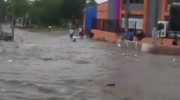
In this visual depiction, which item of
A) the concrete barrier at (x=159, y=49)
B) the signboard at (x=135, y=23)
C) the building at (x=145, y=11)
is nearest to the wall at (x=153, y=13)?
the building at (x=145, y=11)

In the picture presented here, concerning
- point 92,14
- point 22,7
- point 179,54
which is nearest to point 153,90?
point 179,54

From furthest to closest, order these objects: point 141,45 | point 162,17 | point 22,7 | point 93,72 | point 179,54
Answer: point 22,7, point 162,17, point 141,45, point 179,54, point 93,72

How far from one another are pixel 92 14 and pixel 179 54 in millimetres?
41194

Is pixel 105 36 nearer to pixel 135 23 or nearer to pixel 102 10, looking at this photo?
pixel 135 23

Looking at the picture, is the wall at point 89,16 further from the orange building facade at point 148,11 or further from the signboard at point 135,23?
the signboard at point 135,23

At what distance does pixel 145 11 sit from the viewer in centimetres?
5481

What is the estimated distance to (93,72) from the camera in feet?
53.7

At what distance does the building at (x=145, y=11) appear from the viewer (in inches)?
2079

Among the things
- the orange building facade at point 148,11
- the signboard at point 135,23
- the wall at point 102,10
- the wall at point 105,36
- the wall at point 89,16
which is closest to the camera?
the orange building facade at point 148,11

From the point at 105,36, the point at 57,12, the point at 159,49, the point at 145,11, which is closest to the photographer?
the point at 159,49

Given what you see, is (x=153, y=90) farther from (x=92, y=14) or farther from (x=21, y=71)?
(x=92, y=14)

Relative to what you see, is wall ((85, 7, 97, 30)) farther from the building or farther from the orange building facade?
the orange building facade

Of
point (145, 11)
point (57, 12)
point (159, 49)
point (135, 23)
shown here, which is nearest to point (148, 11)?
point (145, 11)

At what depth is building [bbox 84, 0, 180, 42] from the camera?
2079 inches
